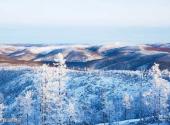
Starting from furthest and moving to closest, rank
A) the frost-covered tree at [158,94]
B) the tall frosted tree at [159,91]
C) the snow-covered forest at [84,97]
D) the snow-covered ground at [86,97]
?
the frost-covered tree at [158,94] < the tall frosted tree at [159,91] < the snow-covered ground at [86,97] < the snow-covered forest at [84,97]

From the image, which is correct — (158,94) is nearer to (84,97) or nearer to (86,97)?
(86,97)

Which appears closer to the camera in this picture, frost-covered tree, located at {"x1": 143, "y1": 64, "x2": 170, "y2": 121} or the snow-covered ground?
the snow-covered ground

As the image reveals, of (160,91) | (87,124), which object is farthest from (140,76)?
(160,91)

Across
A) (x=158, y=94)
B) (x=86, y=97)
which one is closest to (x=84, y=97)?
(x=86, y=97)

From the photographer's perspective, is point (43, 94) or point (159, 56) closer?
point (43, 94)

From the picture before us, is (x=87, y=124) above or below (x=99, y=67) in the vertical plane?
below

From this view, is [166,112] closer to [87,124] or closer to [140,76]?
[87,124]

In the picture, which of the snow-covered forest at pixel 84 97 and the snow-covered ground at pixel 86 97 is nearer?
the snow-covered forest at pixel 84 97

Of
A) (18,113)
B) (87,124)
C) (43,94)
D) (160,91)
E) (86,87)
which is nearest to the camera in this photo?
(43,94)
